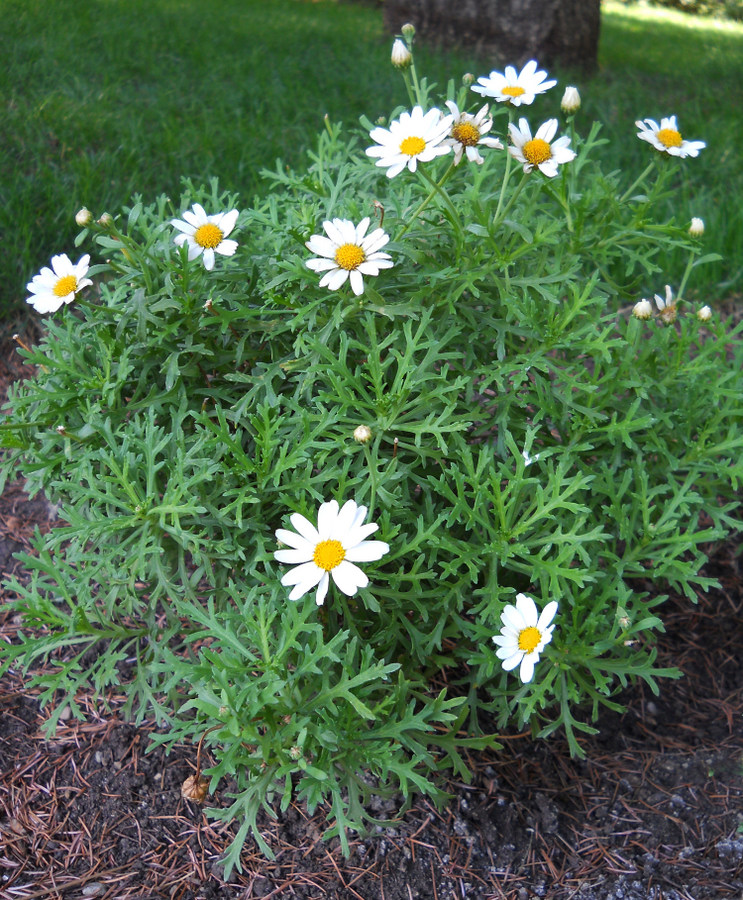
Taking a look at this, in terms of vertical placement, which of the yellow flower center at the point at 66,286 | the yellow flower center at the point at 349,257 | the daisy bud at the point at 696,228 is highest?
the yellow flower center at the point at 349,257

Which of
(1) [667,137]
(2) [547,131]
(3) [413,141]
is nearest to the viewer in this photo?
(3) [413,141]

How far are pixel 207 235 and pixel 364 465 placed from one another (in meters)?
0.56

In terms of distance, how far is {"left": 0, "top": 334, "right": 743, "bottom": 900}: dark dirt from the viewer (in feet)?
5.38

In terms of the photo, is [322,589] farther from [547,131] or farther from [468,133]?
[547,131]

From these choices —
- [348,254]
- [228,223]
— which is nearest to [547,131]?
[348,254]

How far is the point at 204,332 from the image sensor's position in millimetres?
1748

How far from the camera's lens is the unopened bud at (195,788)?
1.62 metres

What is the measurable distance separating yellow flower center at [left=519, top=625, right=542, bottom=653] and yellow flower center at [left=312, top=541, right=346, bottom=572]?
36 centimetres

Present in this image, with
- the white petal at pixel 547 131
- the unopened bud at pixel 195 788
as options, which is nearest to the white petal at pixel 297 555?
the unopened bud at pixel 195 788

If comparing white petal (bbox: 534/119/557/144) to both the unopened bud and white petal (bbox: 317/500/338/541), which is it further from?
the unopened bud

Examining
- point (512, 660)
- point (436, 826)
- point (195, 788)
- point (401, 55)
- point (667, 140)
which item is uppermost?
point (401, 55)

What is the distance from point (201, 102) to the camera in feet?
14.2

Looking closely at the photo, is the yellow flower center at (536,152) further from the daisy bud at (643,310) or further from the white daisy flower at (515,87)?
the daisy bud at (643,310)

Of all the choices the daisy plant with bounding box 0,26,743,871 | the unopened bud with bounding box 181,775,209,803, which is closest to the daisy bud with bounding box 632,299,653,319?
the daisy plant with bounding box 0,26,743,871
